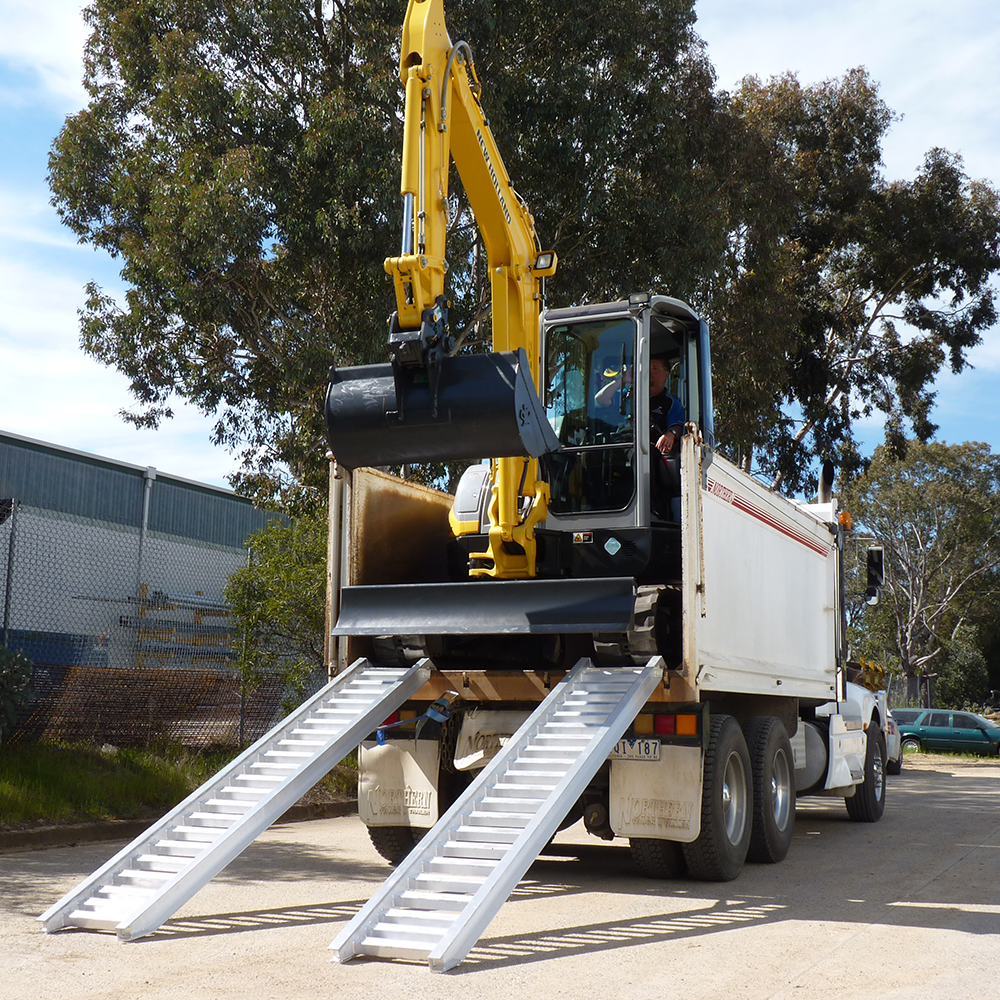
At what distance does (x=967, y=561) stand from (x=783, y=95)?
2439 centimetres

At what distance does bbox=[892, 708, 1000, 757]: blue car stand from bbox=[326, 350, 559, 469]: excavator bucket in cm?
2186

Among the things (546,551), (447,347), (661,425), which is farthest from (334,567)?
(661,425)

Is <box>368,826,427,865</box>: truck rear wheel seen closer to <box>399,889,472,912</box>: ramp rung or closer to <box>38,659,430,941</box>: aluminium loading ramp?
<box>38,659,430,941</box>: aluminium loading ramp

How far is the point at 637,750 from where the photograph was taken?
24.2 feet

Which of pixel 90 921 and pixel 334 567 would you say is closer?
pixel 90 921

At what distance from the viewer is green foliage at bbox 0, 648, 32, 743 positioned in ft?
33.1

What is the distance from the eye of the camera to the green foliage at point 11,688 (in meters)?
10.1

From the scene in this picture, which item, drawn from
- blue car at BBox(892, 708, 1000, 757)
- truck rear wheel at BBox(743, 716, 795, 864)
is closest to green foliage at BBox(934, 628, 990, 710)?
blue car at BBox(892, 708, 1000, 757)

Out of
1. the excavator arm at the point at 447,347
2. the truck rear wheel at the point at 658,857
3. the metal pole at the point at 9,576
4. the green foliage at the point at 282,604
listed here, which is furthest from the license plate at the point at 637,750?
the metal pole at the point at 9,576

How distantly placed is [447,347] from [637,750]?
2.88 meters

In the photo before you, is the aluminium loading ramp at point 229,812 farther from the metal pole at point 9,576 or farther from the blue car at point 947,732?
the blue car at point 947,732

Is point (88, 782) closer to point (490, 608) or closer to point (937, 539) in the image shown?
point (490, 608)

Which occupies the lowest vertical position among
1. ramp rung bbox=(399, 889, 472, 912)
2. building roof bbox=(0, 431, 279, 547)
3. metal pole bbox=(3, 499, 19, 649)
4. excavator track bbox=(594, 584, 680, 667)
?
ramp rung bbox=(399, 889, 472, 912)

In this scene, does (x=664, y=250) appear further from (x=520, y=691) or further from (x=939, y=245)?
(x=939, y=245)
